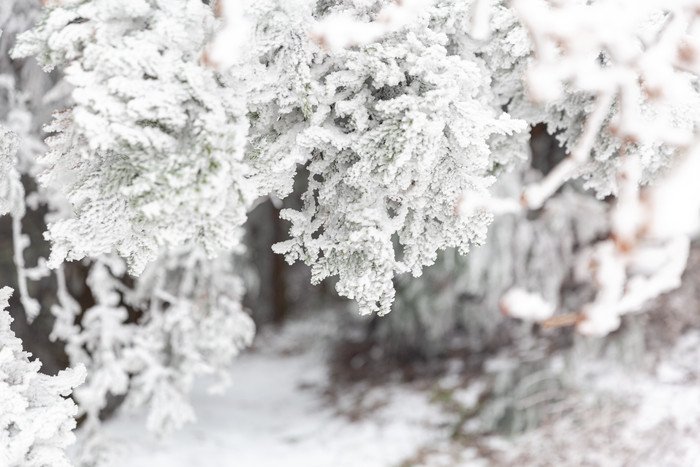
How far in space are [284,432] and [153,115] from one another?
3.75 meters

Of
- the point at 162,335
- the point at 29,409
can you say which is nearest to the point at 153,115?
the point at 29,409

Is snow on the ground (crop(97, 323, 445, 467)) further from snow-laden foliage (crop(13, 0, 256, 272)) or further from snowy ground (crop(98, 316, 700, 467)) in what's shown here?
snow-laden foliage (crop(13, 0, 256, 272))

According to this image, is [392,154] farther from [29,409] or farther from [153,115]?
[29,409]

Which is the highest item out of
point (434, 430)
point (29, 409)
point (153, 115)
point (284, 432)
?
point (284, 432)

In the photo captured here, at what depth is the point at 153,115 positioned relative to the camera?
1.04 metres

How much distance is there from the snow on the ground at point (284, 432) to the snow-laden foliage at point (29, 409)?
1.89m

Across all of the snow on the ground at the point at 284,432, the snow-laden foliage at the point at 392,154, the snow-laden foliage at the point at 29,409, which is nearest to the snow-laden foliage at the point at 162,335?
the snow on the ground at the point at 284,432

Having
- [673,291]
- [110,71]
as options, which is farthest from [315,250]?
[673,291]

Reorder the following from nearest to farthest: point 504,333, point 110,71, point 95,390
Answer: point 110,71 → point 95,390 → point 504,333

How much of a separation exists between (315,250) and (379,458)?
2981 mm

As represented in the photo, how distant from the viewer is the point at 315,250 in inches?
51.5

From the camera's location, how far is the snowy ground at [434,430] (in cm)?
332

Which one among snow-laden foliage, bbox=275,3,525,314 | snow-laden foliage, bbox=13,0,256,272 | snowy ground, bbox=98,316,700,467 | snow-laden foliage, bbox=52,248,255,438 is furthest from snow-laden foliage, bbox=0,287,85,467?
snowy ground, bbox=98,316,700,467

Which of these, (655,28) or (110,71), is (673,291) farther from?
(110,71)
